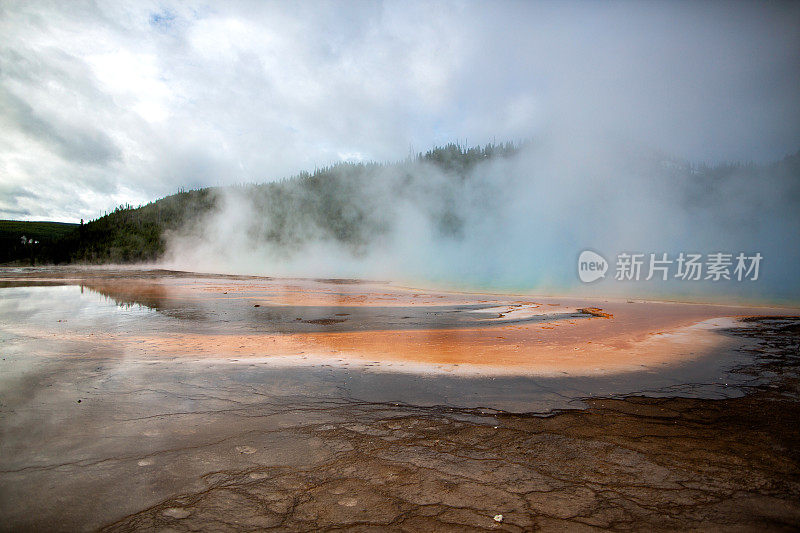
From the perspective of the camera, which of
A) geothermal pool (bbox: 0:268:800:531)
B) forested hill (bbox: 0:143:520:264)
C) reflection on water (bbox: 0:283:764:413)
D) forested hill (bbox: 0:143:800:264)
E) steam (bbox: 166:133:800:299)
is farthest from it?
forested hill (bbox: 0:143:520:264)

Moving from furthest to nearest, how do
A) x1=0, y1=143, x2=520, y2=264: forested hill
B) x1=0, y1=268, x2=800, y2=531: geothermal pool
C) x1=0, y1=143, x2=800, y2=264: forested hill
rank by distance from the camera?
x1=0, y1=143, x2=520, y2=264: forested hill, x1=0, y1=143, x2=800, y2=264: forested hill, x1=0, y1=268, x2=800, y2=531: geothermal pool

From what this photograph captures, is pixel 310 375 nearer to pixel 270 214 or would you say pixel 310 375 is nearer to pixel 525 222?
pixel 525 222

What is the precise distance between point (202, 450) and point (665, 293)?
22753 mm

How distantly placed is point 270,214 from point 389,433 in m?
79.3

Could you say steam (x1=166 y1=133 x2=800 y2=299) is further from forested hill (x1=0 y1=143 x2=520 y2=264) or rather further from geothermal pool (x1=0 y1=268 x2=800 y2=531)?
geothermal pool (x1=0 y1=268 x2=800 y2=531)

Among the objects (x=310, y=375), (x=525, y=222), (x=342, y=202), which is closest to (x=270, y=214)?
(x=342, y=202)

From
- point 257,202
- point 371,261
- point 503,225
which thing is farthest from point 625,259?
point 257,202

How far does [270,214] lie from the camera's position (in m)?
77.8

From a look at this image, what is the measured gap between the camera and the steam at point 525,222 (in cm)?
4469

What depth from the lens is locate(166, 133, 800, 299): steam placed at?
147 feet

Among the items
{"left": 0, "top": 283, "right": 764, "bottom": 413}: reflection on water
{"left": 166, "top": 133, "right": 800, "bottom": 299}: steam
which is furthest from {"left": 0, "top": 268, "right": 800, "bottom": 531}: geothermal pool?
{"left": 166, "top": 133, "right": 800, "bottom": 299}: steam

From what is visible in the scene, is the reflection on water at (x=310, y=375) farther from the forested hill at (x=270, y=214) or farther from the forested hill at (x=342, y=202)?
the forested hill at (x=270, y=214)

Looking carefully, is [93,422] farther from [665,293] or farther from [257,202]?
[257,202]

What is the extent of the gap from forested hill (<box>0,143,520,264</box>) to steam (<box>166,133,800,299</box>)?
964 mm
